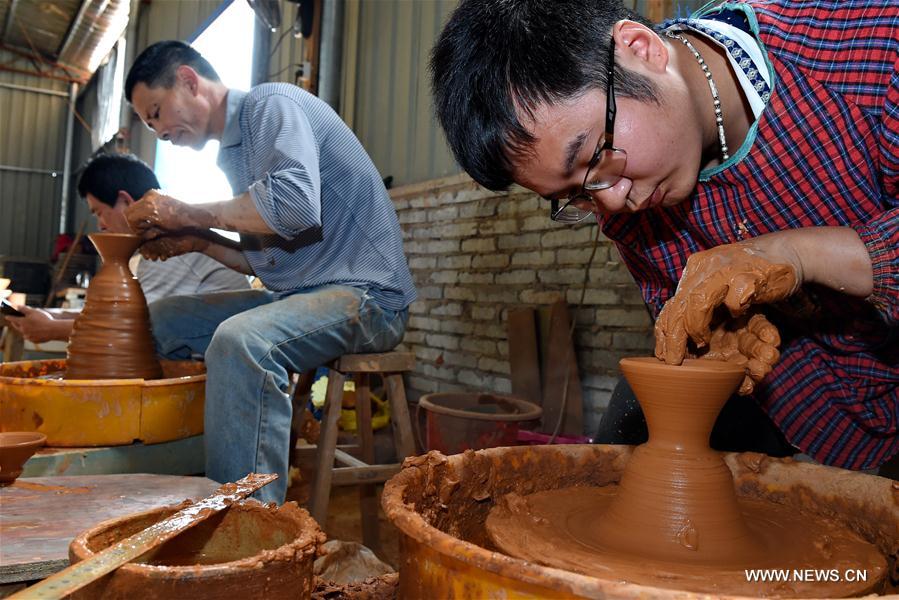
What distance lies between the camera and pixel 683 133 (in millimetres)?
1230

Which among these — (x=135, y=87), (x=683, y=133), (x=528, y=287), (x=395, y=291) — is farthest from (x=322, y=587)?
(x=528, y=287)

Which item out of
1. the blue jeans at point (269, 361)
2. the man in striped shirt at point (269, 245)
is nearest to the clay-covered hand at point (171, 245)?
the man in striped shirt at point (269, 245)

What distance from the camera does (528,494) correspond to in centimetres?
141

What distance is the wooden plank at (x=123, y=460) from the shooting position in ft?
6.21

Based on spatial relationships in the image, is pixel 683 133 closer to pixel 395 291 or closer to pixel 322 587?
pixel 322 587

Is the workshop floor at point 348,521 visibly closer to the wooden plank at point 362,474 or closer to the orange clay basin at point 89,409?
the wooden plank at point 362,474

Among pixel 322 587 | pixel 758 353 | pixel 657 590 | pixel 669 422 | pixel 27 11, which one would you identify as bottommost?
pixel 322 587

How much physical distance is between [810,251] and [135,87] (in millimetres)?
2837

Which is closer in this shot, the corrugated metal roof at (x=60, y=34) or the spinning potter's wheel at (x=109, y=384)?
the spinning potter's wheel at (x=109, y=384)

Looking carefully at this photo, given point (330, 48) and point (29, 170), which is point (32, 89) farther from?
point (330, 48)

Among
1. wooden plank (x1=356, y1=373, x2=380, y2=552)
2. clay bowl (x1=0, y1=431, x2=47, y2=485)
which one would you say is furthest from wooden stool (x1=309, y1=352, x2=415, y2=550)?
clay bowl (x1=0, y1=431, x2=47, y2=485)

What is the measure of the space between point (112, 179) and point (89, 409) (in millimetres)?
2023

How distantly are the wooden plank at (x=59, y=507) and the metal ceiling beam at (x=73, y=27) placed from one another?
495 inches

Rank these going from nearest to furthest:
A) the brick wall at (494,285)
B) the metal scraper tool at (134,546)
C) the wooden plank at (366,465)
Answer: the metal scraper tool at (134,546), the wooden plank at (366,465), the brick wall at (494,285)
